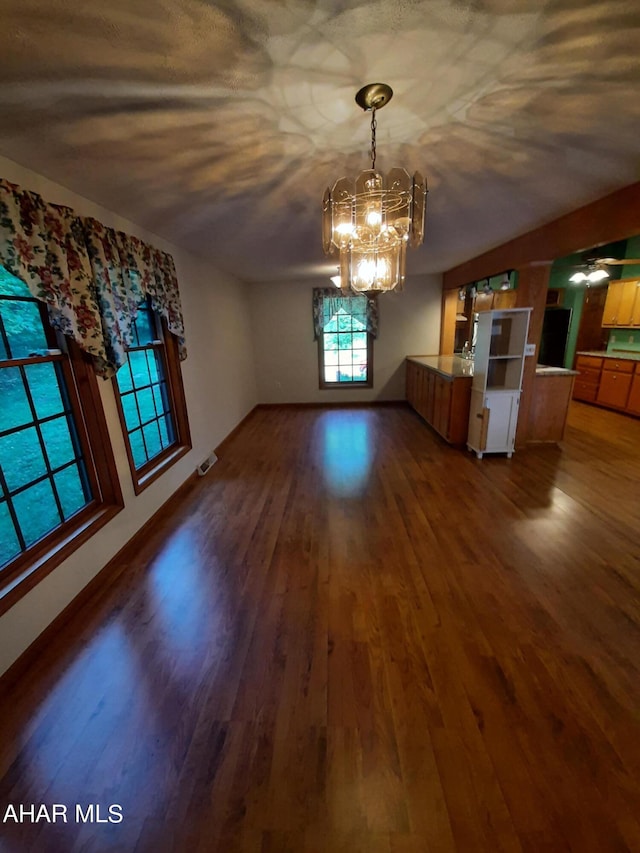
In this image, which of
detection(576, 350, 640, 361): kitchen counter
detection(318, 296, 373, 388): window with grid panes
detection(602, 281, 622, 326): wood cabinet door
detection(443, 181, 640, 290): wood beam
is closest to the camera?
detection(443, 181, 640, 290): wood beam

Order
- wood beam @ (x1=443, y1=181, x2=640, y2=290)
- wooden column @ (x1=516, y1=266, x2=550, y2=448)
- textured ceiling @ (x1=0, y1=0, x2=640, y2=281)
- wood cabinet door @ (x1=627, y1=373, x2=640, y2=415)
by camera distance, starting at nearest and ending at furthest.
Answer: textured ceiling @ (x1=0, y1=0, x2=640, y2=281) < wood beam @ (x1=443, y1=181, x2=640, y2=290) < wooden column @ (x1=516, y1=266, x2=550, y2=448) < wood cabinet door @ (x1=627, y1=373, x2=640, y2=415)

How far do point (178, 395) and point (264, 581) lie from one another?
2.12 metres

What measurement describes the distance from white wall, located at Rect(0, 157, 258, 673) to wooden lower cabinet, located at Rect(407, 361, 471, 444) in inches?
117

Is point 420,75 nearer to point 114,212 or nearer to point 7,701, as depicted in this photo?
point 114,212

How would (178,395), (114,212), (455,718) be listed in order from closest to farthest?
(455,718) < (114,212) < (178,395)

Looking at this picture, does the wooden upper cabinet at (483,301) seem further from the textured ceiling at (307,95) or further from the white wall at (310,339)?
the textured ceiling at (307,95)

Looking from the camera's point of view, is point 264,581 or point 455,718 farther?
point 264,581

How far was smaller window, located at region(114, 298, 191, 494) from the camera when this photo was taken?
8.96ft

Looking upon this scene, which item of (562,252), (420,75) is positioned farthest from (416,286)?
(420,75)

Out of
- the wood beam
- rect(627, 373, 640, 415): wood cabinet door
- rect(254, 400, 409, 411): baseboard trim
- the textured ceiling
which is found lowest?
rect(254, 400, 409, 411): baseboard trim

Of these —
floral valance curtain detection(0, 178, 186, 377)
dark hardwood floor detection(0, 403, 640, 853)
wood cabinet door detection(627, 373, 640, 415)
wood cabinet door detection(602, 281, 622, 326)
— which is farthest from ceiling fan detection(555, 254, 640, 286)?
floral valance curtain detection(0, 178, 186, 377)

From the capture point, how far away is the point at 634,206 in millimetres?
2266

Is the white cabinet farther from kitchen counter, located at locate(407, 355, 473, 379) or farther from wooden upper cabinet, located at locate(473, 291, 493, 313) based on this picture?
wooden upper cabinet, located at locate(473, 291, 493, 313)

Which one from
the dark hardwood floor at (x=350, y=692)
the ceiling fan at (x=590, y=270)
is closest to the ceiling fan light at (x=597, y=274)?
the ceiling fan at (x=590, y=270)
